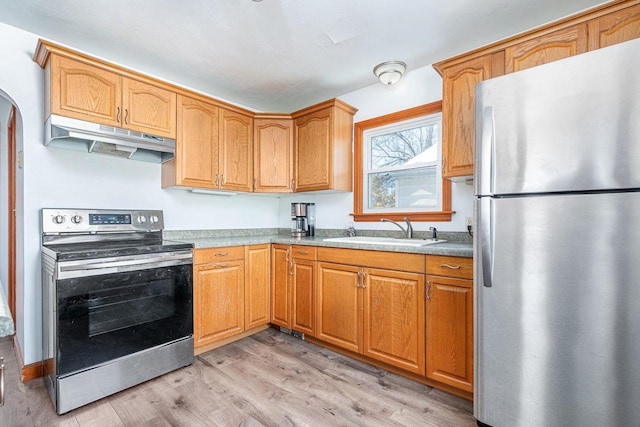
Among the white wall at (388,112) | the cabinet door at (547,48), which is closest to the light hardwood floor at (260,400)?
the white wall at (388,112)

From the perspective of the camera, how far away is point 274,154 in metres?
3.28

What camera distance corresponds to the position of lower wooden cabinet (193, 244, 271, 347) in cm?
251

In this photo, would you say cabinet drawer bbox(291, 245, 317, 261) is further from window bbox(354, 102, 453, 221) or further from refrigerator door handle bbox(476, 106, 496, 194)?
refrigerator door handle bbox(476, 106, 496, 194)

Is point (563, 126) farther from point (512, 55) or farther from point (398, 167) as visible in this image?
point (398, 167)

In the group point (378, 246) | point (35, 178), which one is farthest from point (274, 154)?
point (35, 178)

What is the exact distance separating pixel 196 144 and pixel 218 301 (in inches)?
54.5

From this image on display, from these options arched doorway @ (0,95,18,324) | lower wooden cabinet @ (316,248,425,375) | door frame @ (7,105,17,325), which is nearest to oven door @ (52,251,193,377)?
lower wooden cabinet @ (316,248,425,375)

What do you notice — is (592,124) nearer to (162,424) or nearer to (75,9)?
(162,424)

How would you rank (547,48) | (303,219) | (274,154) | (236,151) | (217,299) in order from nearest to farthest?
(547,48), (217,299), (236,151), (274,154), (303,219)

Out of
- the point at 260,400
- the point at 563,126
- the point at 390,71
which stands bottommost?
the point at 260,400

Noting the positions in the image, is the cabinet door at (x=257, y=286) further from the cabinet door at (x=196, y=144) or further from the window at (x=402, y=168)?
the window at (x=402, y=168)

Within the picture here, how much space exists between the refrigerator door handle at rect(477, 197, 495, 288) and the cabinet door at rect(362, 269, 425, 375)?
0.59 metres

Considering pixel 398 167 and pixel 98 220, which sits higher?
pixel 398 167

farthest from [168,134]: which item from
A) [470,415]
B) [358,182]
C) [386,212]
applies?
[470,415]
